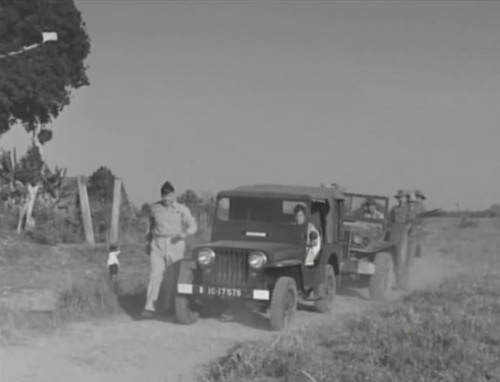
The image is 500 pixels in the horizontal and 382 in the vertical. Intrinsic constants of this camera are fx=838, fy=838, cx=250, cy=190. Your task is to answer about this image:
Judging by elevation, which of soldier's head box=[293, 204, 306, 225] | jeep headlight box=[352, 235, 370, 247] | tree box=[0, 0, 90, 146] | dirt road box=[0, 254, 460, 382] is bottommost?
dirt road box=[0, 254, 460, 382]

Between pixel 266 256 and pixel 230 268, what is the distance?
0.50 metres

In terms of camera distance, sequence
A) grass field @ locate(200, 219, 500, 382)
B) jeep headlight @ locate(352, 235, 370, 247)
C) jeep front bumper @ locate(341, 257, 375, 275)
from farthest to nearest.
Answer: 1. jeep headlight @ locate(352, 235, 370, 247)
2. jeep front bumper @ locate(341, 257, 375, 275)
3. grass field @ locate(200, 219, 500, 382)

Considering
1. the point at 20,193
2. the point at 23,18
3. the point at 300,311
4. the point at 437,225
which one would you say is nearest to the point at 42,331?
the point at 300,311

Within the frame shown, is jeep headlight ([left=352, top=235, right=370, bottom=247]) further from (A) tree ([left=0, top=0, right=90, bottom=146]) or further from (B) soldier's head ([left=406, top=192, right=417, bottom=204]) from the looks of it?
(A) tree ([left=0, top=0, right=90, bottom=146])

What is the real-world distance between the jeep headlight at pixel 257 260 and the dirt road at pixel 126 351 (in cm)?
82

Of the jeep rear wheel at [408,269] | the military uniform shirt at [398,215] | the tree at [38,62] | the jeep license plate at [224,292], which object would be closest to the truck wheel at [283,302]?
the jeep license plate at [224,292]

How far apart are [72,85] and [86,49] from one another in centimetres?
139

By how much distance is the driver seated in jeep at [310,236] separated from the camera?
38.8 ft

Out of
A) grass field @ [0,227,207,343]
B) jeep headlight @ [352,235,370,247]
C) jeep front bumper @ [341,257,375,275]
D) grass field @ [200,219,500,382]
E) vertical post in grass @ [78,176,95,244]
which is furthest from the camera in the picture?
vertical post in grass @ [78,176,95,244]

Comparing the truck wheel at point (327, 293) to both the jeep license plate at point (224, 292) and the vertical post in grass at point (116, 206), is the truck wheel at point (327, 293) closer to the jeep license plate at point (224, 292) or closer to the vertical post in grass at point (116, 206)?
the jeep license plate at point (224, 292)

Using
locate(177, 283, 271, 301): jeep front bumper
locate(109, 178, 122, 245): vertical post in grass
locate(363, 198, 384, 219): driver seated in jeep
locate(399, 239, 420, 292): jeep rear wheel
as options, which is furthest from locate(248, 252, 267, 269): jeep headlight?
locate(109, 178, 122, 245): vertical post in grass

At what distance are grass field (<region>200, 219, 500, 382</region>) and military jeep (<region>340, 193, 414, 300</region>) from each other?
262cm

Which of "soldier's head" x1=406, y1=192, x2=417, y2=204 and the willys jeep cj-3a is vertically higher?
"soldier's head" x1=406, y1=192, x2=417, y2=204

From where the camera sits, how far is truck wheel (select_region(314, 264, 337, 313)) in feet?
40.5
